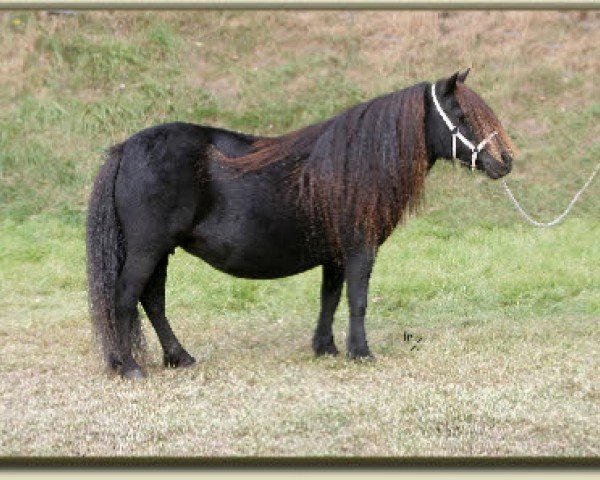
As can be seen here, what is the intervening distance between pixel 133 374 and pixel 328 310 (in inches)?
62.4

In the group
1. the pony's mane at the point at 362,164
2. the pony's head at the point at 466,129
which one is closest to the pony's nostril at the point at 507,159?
the pony's head at the point at 466,129

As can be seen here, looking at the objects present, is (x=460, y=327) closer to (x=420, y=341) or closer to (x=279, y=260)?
(x=420, y=341)

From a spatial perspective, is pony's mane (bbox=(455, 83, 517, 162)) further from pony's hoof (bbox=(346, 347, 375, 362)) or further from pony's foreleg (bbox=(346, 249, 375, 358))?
pony's hoof (bbox=(346, 347, 375, 362))

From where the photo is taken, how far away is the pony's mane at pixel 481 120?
23.8 feet

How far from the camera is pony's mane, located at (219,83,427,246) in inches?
288

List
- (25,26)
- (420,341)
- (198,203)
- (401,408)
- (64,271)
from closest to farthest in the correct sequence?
(401,408), (198,203), (420,341), (64,271), (25,26)

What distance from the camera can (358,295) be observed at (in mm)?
7551

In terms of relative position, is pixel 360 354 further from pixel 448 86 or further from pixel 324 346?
pixel 448 86

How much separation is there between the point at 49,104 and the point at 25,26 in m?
1.04

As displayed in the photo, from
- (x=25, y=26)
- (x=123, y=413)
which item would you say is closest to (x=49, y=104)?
(x=25, y=26)

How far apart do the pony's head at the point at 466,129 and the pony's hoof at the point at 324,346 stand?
5.53ft

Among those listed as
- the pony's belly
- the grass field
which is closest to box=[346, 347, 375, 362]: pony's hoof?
the grass field

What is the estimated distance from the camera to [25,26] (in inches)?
470

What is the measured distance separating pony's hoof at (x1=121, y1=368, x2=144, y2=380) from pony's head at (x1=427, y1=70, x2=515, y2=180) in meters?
2.63
